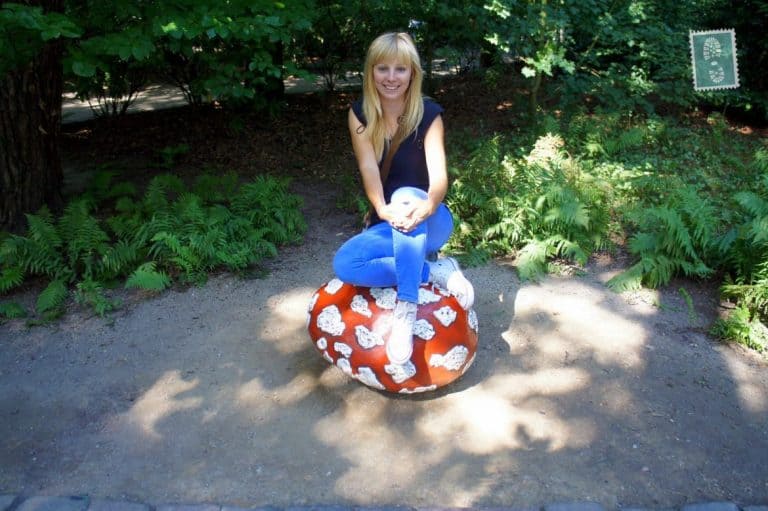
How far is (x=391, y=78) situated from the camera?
3.64 m

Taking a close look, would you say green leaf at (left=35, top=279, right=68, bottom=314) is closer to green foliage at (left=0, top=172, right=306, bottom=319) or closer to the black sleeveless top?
green foliage at (left=0, top=172, right=306, bottom=319)

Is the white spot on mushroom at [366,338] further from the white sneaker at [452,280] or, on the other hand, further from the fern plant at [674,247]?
the fern plant at [674,247]

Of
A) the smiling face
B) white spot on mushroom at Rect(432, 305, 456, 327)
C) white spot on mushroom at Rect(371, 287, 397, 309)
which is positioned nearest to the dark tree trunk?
the smiling face

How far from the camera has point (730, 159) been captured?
7.43 m

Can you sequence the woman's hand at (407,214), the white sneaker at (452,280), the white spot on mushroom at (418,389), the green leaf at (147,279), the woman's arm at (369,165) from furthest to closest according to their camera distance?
1. the green leaf at (147,279)
2. the white sneaker at (452,280)
3. the white spot on mushroom at (418,389)
4. the woman's arm at (369,165)
5. the woman's hand at (407,214)

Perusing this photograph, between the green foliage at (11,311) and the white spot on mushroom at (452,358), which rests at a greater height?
the green foliage at (11,311)

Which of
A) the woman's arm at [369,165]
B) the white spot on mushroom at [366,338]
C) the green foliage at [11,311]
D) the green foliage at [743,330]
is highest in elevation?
the woman's arm at [369,165]

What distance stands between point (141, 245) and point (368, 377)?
9.42ft

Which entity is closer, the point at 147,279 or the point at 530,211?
the point at 147,279

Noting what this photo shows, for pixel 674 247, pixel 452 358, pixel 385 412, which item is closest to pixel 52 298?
pixel 385 412

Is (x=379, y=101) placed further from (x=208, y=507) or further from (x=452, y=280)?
(x=208, y=507)

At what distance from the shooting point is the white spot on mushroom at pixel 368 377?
3.86 m

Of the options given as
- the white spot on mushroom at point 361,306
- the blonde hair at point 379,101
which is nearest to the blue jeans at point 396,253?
the white spot on mushroom at point 361,306

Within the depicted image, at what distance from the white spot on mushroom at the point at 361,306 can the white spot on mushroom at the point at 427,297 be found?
0.33 metres
